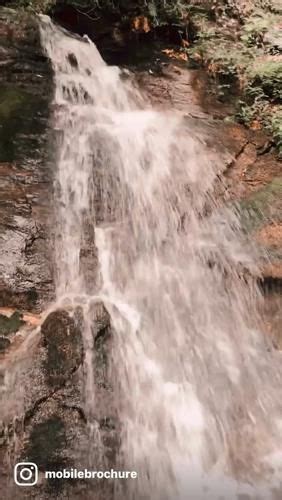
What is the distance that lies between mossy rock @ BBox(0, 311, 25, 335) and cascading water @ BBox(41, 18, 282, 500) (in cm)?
55

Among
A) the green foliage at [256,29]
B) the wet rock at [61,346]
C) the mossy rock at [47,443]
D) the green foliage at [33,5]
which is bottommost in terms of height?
the mossy rock at [47,443]

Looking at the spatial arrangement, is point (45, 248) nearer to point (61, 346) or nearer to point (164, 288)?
point (61, 346)

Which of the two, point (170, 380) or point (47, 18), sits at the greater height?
point (47, 18)

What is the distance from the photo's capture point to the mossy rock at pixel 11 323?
446 cm

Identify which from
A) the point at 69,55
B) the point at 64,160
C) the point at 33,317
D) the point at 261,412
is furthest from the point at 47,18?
the point at 261,412

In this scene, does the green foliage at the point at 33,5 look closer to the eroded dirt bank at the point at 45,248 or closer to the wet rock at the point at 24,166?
the wet rock at the point at 24,166

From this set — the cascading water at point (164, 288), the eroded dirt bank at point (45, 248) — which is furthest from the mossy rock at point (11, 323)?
the cascading water at point (164, 288)

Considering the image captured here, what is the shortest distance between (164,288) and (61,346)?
1524 mm

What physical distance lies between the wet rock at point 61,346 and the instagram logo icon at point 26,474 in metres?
0.65

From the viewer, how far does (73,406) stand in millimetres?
4234

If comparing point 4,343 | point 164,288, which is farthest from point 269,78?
point 4,343

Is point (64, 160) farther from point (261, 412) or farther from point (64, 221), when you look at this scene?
point (261, 412)

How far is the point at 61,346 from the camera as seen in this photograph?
174 inches

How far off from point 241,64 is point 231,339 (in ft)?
16.0
